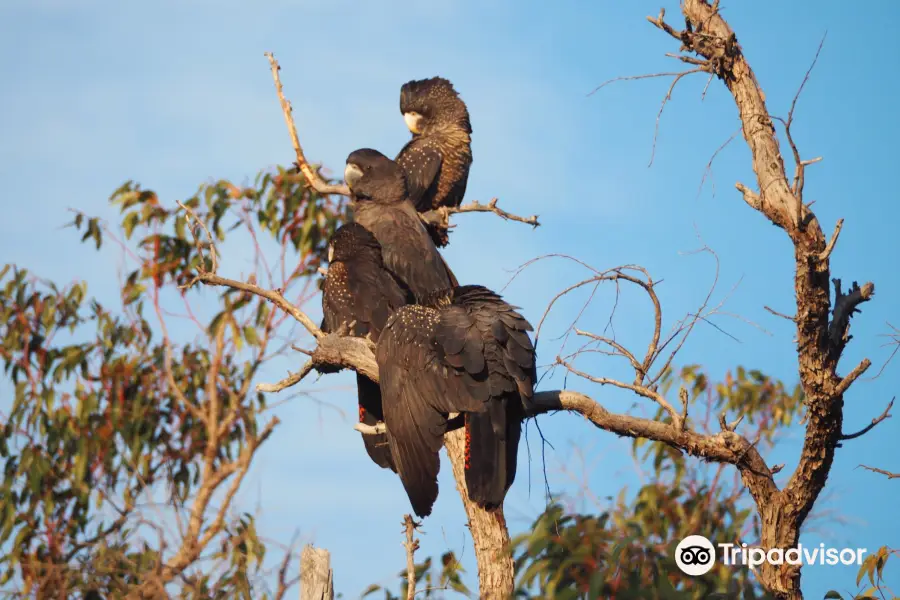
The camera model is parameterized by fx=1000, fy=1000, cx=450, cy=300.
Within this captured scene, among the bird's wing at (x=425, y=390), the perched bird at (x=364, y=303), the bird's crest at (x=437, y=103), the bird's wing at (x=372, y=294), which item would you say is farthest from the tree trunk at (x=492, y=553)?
the bird's crest at (x=437, y=103)

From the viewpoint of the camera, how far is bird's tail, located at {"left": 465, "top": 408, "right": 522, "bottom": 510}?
429 cm

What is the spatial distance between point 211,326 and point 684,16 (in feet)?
20.5

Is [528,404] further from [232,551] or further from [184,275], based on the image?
[184,275]

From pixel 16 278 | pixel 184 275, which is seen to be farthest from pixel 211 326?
pixel 16 278

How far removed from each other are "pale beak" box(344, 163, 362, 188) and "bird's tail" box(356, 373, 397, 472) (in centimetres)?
199

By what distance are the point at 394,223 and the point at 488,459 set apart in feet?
8.52

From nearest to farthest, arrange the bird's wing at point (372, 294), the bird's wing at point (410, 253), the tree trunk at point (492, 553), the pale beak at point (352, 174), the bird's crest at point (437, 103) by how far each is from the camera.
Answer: the tree trunk at point (492, 553) → the bird's wing at point (372, 294) → the bird's wing at point (410, 253) → the pale beak at point (352, 174) → the bird's crest at point (437, 103)

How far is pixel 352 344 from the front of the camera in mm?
5113

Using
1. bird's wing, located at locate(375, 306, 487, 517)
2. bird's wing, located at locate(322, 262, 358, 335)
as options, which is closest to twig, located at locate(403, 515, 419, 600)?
bird's wing, located at locate(375, 306, 487, 517)

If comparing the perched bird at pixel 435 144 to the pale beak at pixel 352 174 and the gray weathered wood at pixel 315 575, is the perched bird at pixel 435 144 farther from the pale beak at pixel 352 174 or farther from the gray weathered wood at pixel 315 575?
the gray weathered wood at pixel 315 575

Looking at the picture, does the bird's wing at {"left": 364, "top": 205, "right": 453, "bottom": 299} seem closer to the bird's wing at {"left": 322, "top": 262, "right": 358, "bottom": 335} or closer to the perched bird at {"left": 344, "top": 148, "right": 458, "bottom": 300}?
the perched bird at {"left": 344, "top": 148, "right": 458, "bottom": 300}

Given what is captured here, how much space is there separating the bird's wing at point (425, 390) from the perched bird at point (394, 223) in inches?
32.3

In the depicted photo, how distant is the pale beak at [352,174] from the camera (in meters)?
7.08

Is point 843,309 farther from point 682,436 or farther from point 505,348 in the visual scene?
point 505,348
